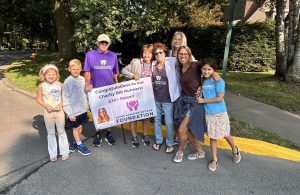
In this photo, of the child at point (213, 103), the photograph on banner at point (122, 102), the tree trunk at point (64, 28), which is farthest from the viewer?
the tree trunk at point (64, 28)

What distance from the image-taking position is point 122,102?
5395mm

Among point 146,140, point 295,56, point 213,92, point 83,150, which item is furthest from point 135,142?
point 295,56

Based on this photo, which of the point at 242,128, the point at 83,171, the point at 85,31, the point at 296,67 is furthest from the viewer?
the point at 296,67

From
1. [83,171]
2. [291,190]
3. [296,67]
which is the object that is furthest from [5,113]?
[296,67]

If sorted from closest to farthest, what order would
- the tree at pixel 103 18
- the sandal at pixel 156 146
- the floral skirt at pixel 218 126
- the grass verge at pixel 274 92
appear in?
the floral skirt at pixel 218 126, the sandal at pixel 156 146, the grass verge at pixel 274 92, the tree at pixel 103 18

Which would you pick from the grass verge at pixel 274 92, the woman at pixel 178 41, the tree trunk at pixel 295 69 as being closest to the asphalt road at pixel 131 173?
the woman at pixel 178 41

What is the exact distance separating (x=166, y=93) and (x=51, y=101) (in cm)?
169

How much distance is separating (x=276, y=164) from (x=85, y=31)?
591cm

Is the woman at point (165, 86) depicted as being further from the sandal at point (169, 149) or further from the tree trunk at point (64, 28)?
the tree trunk at point (64, 28)

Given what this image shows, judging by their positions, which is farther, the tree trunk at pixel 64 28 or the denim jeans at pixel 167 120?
the tree trunk at pixel 64 28

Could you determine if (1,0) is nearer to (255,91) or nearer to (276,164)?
(255,91)

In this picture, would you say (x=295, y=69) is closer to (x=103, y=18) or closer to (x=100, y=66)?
(x=103, y=18)

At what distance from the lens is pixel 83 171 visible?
15.0 feet

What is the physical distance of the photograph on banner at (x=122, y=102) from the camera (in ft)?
17.3
